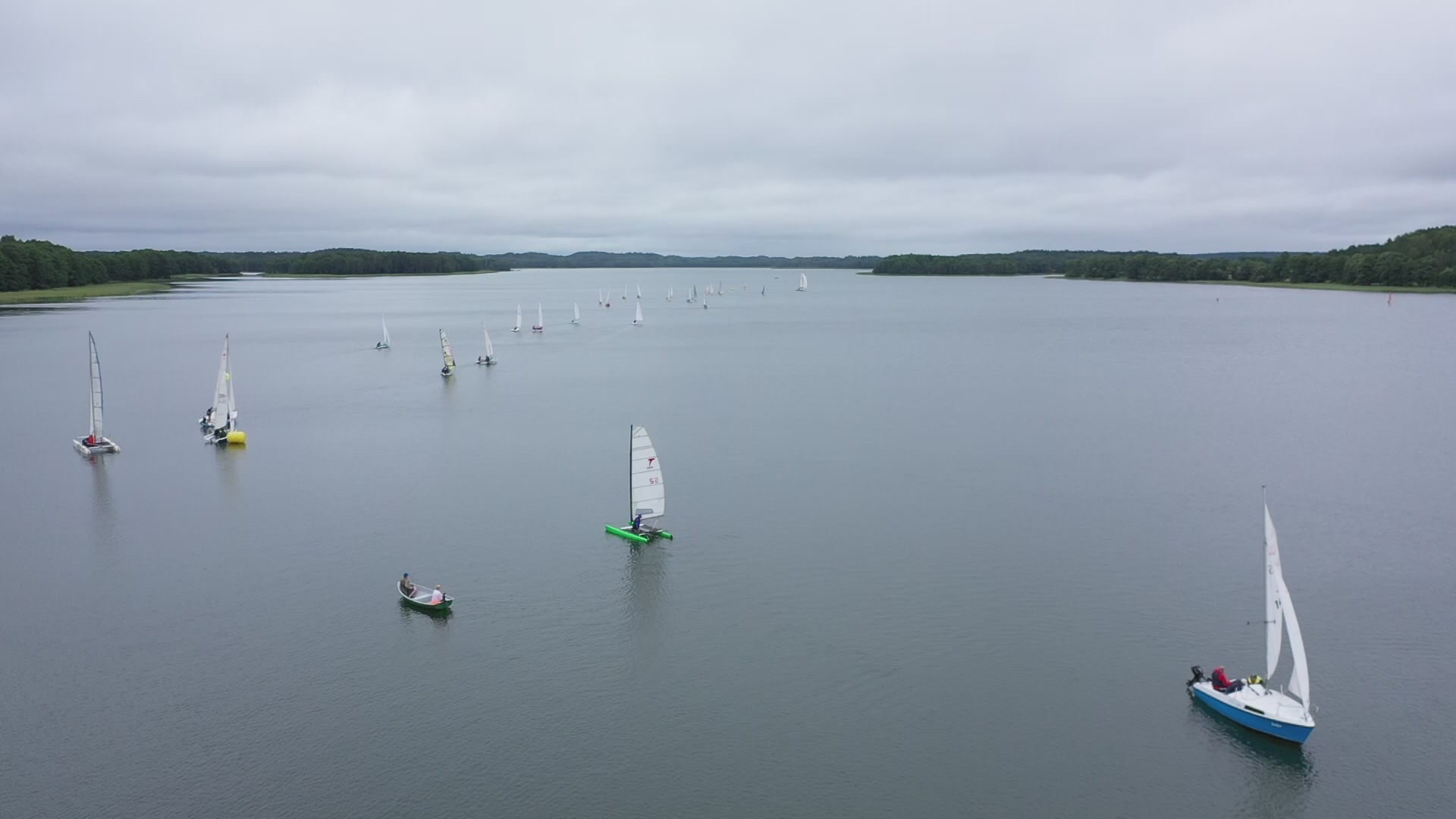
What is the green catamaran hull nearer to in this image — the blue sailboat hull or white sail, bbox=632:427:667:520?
white sail, bbox=632:427:667:520

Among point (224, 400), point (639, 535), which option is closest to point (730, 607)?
point (639, 535)

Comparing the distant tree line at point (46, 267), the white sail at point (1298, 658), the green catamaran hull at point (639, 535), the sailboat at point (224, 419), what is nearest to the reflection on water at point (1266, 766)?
the white sail at point (1298, 658)

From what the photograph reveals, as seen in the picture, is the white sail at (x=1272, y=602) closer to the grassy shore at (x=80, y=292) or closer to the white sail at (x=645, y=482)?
the white sail at (x=645, y=482)

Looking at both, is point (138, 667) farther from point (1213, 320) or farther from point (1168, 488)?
point (1213, 320)

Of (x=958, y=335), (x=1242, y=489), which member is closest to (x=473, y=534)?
(x=1242, y=489)

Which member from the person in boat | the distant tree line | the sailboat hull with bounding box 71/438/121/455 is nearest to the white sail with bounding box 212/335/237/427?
the sailboat hull with bounding box 71/438/121/455
